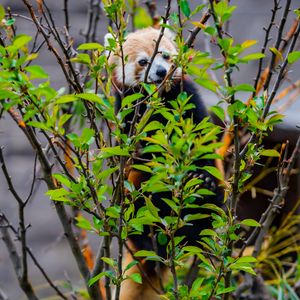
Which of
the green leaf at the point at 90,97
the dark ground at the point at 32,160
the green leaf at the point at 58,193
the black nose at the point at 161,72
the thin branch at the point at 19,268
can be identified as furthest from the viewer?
the dark ground at the point at 32,160

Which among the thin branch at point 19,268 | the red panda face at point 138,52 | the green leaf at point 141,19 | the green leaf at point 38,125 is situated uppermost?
the green leaf at point 141,19

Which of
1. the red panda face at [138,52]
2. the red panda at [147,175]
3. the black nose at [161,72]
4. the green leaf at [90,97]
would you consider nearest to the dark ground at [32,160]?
the red panda face at [138,52]

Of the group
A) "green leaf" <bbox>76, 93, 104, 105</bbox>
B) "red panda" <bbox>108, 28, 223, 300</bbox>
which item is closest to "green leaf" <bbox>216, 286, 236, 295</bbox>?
"green leaf" <bbox>76, 93, 104, 105</bbox>

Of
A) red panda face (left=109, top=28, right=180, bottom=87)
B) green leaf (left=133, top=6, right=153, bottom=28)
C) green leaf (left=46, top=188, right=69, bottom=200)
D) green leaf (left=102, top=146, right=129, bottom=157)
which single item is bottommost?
green leaf (left=46, top=188, right=69, bottom=200)

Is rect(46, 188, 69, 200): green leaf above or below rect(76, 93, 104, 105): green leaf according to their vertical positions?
below

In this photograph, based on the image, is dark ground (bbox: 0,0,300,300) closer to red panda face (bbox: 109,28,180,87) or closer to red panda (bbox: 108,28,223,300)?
red panda face (bbox: 109,28,180,87)

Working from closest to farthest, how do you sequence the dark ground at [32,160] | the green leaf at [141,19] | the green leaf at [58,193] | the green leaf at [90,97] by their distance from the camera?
the green leaf at [90,97], the green leaf at [58,193], the green leaf at [141,19], the dark ground at [32,160]

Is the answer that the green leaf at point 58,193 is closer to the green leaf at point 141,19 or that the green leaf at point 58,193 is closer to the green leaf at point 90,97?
the green leaf at point 90,97

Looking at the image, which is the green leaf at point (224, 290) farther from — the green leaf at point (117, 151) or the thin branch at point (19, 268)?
the thin branch at point (19, 268)

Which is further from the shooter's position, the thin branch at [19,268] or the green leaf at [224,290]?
the thin branch at [19,268]

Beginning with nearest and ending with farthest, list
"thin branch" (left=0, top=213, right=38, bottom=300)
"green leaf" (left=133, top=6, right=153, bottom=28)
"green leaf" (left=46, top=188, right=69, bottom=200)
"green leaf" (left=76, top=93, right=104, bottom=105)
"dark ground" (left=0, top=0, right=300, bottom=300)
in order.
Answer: "green leaf" (left=76, top=93, right=104, bottom=105), "green leaf" (left=46, top=188, right=69, bottom=200), "thin branch" (left=0, top=213, right=38, bottom=300), "green leaf" (left=133, top=6, right=153, bottom=28), "dark ground" (left=0, top=0, right=300, bottom=300)

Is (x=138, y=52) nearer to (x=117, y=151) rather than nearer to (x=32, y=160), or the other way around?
(x=117, y=151)

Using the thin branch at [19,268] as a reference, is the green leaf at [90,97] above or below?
above

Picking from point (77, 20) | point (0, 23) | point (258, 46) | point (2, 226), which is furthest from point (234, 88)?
point (77, 20)
